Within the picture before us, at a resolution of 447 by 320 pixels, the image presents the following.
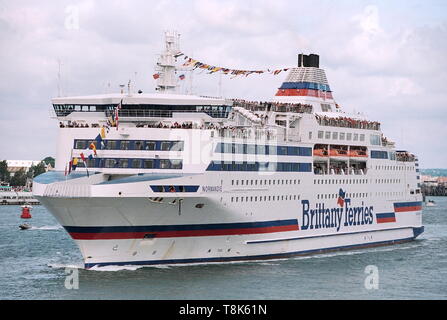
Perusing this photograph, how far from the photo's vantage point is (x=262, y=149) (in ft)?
135

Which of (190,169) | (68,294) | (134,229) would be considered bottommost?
(68,294)

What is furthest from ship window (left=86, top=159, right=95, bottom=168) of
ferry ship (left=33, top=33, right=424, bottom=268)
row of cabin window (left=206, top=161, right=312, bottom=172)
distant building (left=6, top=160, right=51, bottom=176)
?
distant building (left=6, top=160, right=51, bottom=176)

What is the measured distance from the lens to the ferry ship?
36500mm

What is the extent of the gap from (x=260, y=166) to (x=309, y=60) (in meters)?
13.6

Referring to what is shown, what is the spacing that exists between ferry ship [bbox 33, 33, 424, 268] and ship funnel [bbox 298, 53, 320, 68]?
507cm

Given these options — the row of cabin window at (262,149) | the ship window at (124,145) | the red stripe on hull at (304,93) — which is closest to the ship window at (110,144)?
the ship window at (124,145)

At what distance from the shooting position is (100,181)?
122 ft

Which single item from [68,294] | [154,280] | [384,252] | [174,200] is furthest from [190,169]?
[384,252]

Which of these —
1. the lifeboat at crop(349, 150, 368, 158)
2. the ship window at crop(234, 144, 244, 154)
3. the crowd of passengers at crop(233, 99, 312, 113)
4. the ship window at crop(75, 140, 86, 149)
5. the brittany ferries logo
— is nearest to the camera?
the ship window at crop(75, 140, 86, 149)

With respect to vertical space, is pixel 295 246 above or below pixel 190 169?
below

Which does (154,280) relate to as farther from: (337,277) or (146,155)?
(337,277)

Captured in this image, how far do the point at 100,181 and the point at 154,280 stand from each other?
5.10m

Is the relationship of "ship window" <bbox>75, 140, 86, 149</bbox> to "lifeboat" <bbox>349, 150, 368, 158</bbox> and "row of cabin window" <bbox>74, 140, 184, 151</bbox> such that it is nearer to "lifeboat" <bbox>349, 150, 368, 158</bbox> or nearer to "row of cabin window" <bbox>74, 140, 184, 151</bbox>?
"row of cabin window" <bbox>74, 140, 184, 151</bbox>

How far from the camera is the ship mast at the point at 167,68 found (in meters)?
44.0
